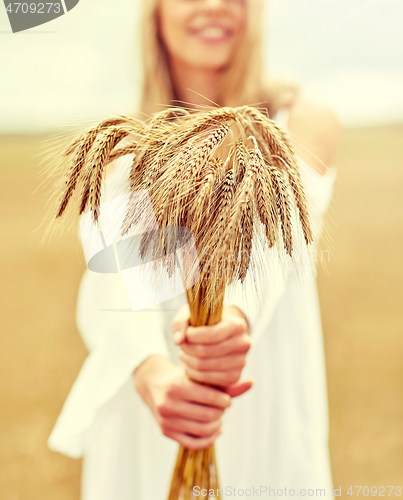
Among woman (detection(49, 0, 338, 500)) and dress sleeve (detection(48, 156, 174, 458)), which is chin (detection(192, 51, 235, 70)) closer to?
→ woman (detection(49, 0, 338, 500))

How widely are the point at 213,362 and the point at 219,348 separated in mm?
18

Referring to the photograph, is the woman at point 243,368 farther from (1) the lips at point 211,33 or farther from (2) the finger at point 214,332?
(2) the finger at point 214,332

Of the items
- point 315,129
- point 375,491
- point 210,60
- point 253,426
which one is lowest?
point 375,491

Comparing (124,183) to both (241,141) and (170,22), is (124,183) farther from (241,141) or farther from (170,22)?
(170,22)

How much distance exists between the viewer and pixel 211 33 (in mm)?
521

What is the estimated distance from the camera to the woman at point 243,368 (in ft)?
1.56

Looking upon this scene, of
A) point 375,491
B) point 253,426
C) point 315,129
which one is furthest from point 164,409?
point 375,491

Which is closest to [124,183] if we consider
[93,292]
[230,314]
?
[230,314]

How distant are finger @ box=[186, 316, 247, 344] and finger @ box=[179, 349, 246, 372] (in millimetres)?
21

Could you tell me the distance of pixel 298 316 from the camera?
539 mm

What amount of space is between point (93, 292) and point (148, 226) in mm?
316

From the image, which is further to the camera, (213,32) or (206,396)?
(213,32)

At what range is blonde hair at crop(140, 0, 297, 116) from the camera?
571mm

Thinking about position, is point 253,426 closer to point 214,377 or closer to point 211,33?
point 214,377
